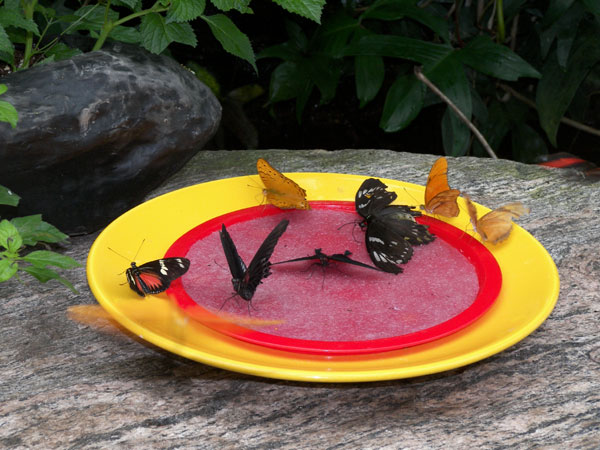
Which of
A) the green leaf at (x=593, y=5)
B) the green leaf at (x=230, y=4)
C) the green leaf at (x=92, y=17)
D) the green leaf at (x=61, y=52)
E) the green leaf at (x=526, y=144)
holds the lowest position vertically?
the green leaf at (x=526, y=144)

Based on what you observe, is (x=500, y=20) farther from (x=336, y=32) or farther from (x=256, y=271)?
(x=256, y=271)

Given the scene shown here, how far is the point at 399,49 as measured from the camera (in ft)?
7.55

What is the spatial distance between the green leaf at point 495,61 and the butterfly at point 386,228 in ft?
3.69

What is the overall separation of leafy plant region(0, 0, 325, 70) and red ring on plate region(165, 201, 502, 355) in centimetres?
43

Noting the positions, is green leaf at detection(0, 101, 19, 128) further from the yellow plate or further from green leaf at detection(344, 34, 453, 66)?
green leaf at detection(344, 34, 453, 66)

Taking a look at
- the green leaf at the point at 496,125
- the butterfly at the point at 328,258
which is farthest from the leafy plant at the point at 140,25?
the green leaf at the point at 496,125

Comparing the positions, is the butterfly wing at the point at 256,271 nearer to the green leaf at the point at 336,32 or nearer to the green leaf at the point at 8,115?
the green leaf at the point at 8,115

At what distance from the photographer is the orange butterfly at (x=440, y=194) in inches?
51.8

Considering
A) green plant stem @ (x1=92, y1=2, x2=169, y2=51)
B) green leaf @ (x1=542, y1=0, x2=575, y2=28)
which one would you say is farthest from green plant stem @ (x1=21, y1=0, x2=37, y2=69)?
green leaf @ (x1=542, y1=0, x2=575, y2=28)

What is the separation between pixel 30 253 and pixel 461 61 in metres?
1.64

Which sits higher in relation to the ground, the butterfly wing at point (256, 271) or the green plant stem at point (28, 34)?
the green plant stem at point (28, 34)

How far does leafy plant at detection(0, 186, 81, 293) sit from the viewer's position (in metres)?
1.14

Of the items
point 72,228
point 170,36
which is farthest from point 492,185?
point 72,228

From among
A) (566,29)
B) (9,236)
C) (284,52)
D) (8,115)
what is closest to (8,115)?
(8,115)
